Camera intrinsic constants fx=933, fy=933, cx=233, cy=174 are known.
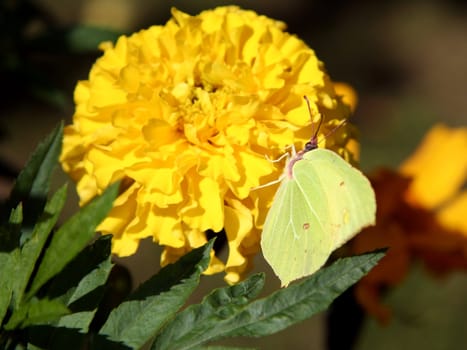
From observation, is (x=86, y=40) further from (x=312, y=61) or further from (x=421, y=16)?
(x=421, y=16)

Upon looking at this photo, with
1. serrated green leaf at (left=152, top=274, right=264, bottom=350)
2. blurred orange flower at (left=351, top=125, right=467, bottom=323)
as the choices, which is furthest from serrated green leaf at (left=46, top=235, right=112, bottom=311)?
blurred orange flower at (left=351, top=125, right=467, bottom=323)

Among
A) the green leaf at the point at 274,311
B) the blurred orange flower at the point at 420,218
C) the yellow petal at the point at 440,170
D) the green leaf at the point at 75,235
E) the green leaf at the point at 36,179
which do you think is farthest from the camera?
the yellow petal at the point at 440,170

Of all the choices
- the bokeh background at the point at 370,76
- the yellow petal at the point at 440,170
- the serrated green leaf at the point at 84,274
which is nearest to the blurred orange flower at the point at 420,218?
the yellow petal at the point at 440,170

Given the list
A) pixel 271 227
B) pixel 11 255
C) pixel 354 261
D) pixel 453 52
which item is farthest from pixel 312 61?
pixel 453 52

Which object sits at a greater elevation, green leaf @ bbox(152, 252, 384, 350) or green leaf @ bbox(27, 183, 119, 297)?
green leaf @ bbox(27, 183, 119, 297)

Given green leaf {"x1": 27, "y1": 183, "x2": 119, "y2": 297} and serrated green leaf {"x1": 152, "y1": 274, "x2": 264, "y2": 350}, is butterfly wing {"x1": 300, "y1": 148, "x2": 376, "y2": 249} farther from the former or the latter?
green leaf {"x1": 27, "y1": 183, "x2": 119, "y2": 297}

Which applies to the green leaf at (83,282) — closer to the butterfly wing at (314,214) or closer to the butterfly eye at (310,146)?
the butterfly wing at (314,214)
